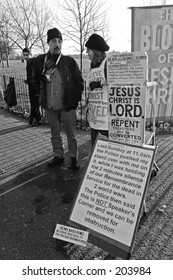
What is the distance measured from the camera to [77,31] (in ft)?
31.3

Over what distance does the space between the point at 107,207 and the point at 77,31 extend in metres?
9.14

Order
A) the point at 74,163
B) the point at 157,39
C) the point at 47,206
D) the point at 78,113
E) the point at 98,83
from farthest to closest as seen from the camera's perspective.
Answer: the point at 78,113 < the point at 157,39 < the point at 74,163 < the point at 47,206 < the point at 98,83

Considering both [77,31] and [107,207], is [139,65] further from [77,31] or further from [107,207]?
[77,31]

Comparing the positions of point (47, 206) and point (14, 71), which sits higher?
point (14, 71)

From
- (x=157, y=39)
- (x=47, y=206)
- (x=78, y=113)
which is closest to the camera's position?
(x=47, y=206)

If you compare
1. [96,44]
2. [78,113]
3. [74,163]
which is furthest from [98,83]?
[78,113]

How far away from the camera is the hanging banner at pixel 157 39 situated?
5.08 metres

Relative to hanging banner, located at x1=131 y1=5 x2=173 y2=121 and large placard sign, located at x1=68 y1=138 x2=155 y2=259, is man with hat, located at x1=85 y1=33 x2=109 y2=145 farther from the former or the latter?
hanging banner, located at x1=131 y1=5 x2=173 y2=121

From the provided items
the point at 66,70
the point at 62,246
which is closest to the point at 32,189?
the point at 62,246

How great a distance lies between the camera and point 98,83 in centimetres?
277

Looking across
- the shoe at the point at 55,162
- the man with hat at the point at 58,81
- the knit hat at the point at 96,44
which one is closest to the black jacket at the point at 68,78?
the man with hat at the point at 58,81

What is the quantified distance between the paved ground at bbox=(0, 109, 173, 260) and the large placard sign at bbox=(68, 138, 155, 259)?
341 millimetres

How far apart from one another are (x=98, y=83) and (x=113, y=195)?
139 centimetres

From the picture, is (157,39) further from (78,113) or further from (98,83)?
(98,83)
